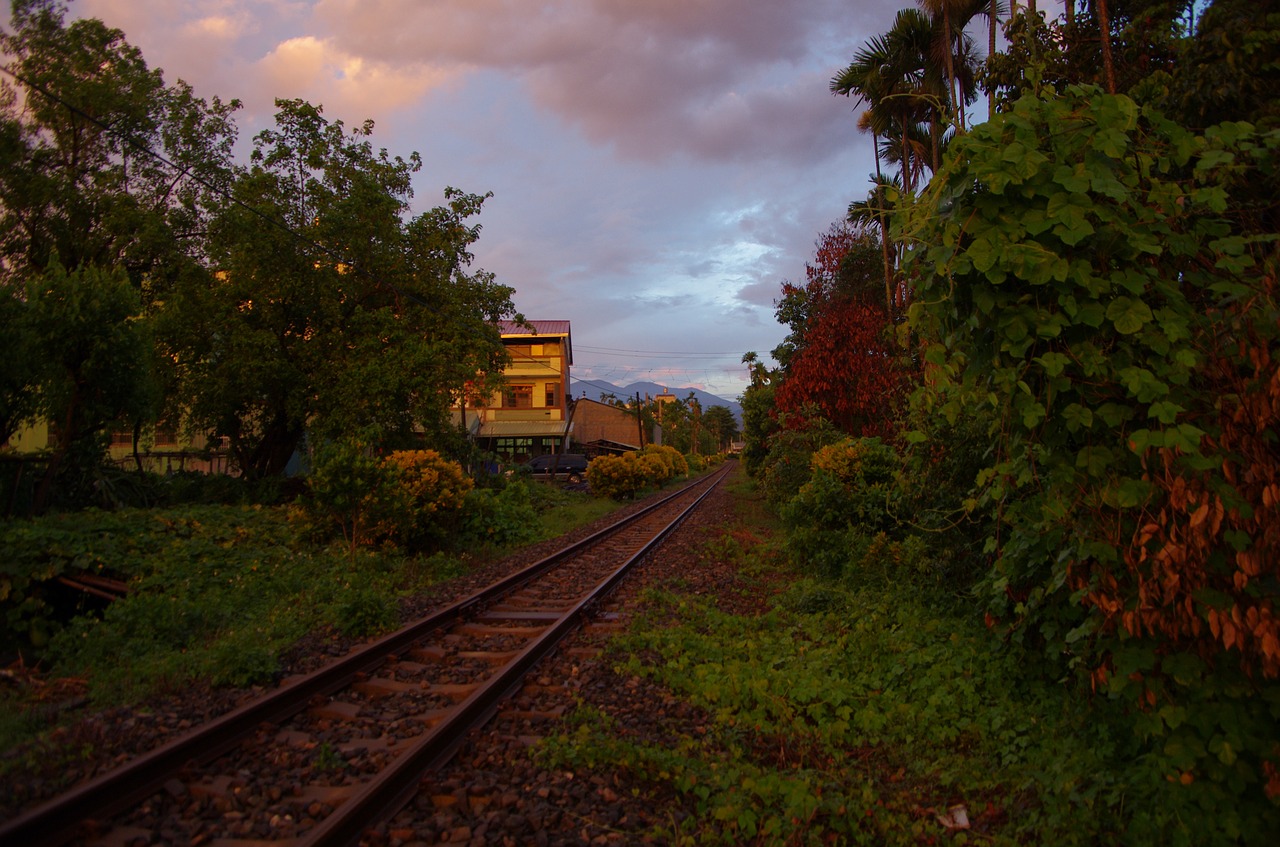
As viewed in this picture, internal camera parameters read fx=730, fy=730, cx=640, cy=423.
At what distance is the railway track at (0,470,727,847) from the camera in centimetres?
344

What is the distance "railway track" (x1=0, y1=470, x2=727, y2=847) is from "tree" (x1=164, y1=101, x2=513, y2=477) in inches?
501

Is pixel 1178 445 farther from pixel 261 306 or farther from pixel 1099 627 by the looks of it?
pixel 261 306

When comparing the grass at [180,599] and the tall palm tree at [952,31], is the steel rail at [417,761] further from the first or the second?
the tall palm tree at [952,31]

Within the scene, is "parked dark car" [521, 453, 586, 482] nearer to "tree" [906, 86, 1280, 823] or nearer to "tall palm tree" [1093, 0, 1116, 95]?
"tall palm tree" [1093, 0, 1116, 95]

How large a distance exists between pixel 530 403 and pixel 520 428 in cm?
335

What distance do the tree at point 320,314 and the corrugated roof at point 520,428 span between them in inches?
1068

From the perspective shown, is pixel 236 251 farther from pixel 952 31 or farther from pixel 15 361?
pixel 952 31

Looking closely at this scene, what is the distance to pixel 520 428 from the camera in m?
50.4

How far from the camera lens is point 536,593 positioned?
30.5 feet

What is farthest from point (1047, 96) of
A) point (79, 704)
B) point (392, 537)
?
point (392, 537)

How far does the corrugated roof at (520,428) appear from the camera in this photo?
4922 centimetres

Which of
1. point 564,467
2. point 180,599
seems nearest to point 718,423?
point 564,467

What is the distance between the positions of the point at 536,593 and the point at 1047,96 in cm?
772

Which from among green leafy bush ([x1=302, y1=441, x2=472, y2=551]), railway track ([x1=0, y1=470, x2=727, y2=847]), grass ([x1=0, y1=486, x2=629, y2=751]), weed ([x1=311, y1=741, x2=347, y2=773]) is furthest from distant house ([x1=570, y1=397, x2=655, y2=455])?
weed ([x1=311, y1=741, x2=347, y2=773])
